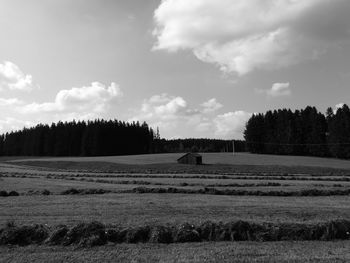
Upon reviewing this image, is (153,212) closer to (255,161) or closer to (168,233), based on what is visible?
(168,233)

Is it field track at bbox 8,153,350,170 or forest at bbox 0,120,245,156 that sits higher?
forest at bbox 0,120,245,156

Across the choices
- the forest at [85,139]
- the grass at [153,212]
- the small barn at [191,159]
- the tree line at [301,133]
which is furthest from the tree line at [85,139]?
the grass at [153,212]

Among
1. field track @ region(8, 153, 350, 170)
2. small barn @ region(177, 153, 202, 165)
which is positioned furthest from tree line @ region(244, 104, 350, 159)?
small barn @ region(177, 153, 202, 165)

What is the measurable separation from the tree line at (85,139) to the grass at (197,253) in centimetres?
14534

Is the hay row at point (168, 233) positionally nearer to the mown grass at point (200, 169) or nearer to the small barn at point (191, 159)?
the mown grass at point (200, 169)

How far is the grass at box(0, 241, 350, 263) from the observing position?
374 inches

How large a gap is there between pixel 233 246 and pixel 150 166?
73.1 meters

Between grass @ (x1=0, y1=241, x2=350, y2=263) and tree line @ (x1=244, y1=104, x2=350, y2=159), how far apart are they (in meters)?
115

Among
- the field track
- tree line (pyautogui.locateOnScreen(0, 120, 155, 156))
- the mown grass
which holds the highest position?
tree line (pyautogui.locateOnScreen(0, 120, 155, 156))

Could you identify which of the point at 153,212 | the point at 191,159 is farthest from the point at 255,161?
the point at 153,212

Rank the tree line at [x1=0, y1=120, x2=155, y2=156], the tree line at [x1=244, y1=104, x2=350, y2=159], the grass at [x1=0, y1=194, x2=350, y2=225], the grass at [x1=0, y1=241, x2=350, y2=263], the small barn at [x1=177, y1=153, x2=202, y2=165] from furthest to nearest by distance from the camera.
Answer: the tree line at [x1=0, y1=120, x2=155, y2=156] < the tree line at [x1=244, y1=104, x2=350, y2=159] < the small barn at [x1=177, y1=153, x2=202, y2=165] < the grass at [x1=0, y1=194, x2=350, y2=225] < the grass at [x1=0, y1=241, x2=350, y2=263]

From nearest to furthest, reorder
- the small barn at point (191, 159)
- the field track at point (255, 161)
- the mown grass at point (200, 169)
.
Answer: the mown grass at point (200, 169), the field track at point (255, 161), the small barn at point (191, 159)

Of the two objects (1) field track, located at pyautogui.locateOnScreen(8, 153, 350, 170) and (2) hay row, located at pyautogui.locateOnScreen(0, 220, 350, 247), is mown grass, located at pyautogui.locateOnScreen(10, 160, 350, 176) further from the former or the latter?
(2) hay row, located at pyautogui.locateOnScreen(0, 220, 350, 247)

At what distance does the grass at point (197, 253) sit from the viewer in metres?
9.49
